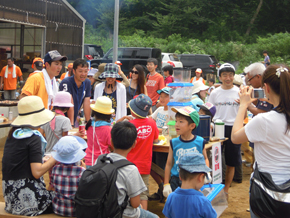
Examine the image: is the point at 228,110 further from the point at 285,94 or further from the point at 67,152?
the point at 67,152

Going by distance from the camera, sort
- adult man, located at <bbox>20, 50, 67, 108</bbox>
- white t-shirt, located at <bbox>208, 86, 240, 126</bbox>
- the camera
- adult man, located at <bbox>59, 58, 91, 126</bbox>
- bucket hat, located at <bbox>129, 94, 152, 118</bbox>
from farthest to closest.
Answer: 1. adult man, located at <bbox>59, 58, 91, 126</bbox>
2. white t-shirt, located at <bbox>208, 86, 240, 126</bbox>
3. adult man, located at <bbox>20, 50, 67, 108</bbox>
4. bucket hat, located at <bbox>129, 94, 152, 118</bbox>
5. the camera

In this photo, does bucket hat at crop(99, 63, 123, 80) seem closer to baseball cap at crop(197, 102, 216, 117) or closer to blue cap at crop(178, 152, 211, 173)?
baseball cap at crop(197, 102, 216, 117)

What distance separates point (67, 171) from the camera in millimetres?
3291

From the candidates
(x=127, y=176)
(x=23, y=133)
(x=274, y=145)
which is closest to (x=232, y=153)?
(x=274, y=145)

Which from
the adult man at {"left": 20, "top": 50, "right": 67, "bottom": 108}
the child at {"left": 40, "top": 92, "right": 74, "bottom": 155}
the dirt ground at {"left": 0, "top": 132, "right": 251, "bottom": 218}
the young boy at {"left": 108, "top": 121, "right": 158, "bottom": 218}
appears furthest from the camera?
the adult man at {"left": 20, "top": 50, "right": 67, "bottom": 108}

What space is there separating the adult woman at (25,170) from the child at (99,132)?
805 mm

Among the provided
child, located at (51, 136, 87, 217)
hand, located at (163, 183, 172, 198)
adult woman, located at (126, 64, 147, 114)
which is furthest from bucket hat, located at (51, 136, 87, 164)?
adult woman, located at (126, 64, 147, 114)

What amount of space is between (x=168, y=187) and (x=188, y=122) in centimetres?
76

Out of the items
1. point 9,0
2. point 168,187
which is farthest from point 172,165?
point 9,0

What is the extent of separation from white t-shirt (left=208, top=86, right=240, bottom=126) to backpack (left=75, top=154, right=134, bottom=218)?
10.0ft

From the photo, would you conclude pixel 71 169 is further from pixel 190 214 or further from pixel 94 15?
pixel 94 15

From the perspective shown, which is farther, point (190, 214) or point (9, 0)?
point (9, 0)

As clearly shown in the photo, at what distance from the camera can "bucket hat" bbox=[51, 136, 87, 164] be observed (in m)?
3.23

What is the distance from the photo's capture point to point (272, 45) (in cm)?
2877
